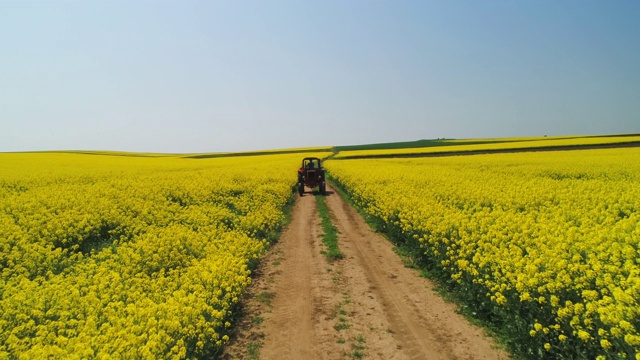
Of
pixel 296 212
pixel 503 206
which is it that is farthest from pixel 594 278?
pixel 296 212

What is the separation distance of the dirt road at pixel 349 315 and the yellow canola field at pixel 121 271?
70cm

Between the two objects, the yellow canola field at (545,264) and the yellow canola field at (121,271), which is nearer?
the yellow canola field at (545,264)

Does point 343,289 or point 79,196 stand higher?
point 79,196

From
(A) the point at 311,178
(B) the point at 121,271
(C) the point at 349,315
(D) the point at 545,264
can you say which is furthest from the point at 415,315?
(A) the point at 311,178

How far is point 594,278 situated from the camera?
19.1ft

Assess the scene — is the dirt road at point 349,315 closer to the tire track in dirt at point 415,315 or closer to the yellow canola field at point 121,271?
the tire track in dirt at point 415,315

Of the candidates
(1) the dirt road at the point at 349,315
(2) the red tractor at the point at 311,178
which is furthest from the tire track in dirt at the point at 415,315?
(2) the red tractor at the point at 311,178

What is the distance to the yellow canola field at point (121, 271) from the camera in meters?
5.20

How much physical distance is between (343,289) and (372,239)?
4.76 metres

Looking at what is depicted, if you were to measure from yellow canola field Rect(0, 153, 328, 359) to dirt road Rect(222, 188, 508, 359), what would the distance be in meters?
0.70

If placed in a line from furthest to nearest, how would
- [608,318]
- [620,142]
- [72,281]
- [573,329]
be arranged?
[620,142]
[72,281]
[573,329]
[608,318]

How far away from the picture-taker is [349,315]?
720 centimetres

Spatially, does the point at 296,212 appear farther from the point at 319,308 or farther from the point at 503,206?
the point at 319,308

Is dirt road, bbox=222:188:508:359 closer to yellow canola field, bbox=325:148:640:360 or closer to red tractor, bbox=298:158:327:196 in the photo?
yellow canola field, bbox=325:148:640:360
